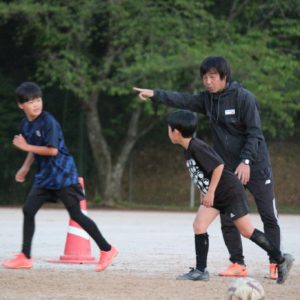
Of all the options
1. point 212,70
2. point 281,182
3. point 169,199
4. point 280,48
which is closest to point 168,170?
point 169,199

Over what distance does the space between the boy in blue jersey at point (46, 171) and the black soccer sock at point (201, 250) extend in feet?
3.28

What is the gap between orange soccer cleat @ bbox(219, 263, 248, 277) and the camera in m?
8.27

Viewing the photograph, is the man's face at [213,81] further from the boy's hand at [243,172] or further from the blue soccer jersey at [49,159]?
the blue soccer jersey at [49,159]

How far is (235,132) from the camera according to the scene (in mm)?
8219

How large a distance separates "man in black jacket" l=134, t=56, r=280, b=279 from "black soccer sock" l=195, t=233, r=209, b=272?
457 mm

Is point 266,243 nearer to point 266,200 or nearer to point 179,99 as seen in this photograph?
point 266,200

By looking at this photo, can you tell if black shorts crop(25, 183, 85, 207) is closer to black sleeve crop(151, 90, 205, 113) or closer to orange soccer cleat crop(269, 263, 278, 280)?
black sleeve crop(151, 90, 205, 113)

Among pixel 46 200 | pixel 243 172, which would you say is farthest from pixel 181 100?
pixel 46 200

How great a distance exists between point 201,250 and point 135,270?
0.97m

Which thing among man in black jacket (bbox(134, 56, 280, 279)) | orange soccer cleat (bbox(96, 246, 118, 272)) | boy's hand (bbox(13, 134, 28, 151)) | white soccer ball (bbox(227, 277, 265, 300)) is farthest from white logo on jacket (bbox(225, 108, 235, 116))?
white soccer ball (bbox(227, 277, 265, 300))

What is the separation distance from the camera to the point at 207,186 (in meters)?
7.72

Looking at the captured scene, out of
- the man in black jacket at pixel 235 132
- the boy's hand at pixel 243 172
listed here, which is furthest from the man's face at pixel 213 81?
the boy's hand at pixel 243 172

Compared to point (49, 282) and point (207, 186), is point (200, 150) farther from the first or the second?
point (49, 282)

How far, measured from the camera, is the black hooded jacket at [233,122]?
8102 mm
